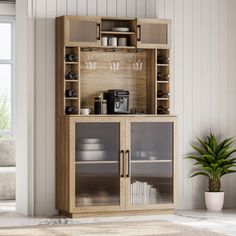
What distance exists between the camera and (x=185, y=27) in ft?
28.1

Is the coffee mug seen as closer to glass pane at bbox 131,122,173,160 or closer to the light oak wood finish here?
the light oak wood finish

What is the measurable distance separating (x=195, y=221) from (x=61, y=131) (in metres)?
1.68

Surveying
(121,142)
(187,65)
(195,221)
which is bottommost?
(195,221)

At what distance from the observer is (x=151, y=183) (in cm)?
806

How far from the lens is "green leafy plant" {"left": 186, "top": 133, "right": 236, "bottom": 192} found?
841 centimetres

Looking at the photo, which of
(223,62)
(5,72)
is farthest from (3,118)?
(223,62)

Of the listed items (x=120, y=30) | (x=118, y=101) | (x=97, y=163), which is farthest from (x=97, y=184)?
(x=120, y=30)

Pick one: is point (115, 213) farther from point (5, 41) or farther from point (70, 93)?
point (5, 41)

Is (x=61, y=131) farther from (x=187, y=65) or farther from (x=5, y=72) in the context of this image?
(x=5, y=72)

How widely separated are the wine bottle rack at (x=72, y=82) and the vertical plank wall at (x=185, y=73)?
8.0 inches

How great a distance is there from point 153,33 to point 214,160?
157cm

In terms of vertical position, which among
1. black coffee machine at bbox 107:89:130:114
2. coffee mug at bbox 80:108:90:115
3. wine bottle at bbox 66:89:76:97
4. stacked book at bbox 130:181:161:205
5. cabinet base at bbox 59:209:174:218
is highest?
wine bottle at bbox 66:89:76:97

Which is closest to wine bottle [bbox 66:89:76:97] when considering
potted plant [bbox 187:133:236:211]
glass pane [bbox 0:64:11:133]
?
potted plant [bbox 187:133:236:211]

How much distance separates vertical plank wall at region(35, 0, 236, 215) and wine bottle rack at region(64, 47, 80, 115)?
20cm
